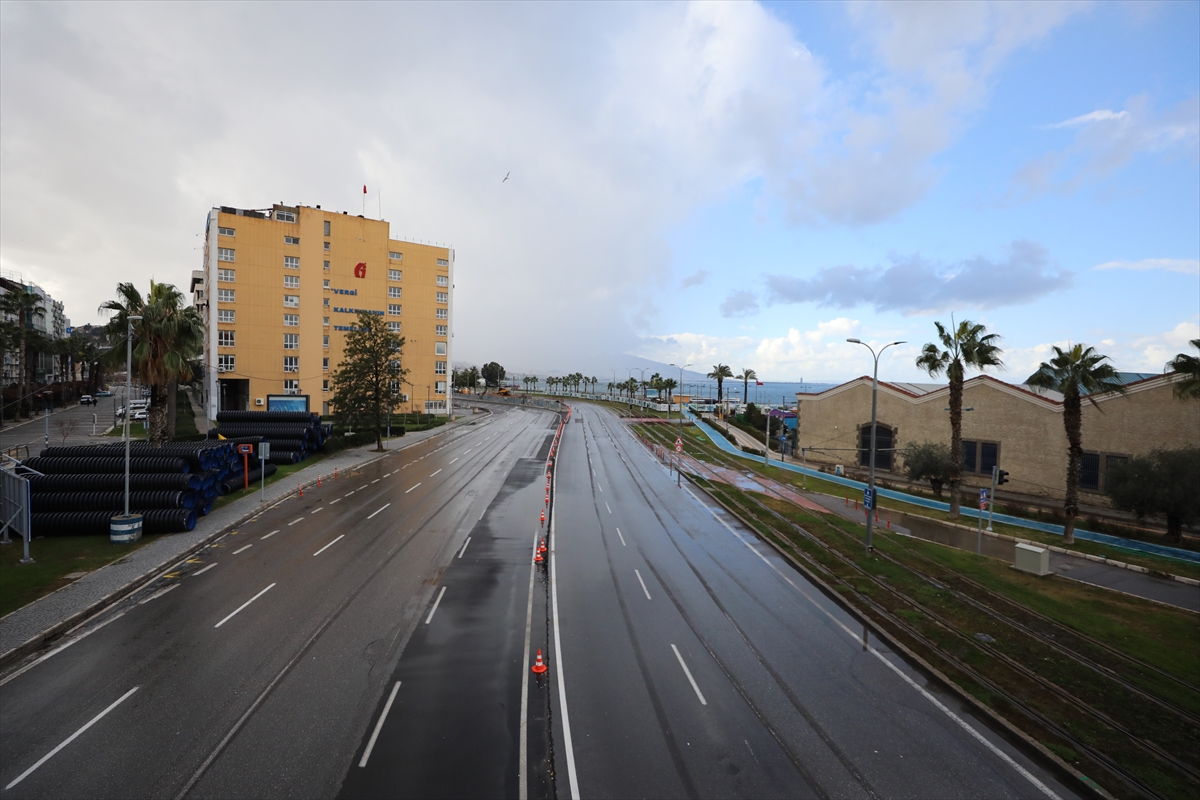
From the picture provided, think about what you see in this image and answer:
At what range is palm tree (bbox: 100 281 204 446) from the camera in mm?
30453

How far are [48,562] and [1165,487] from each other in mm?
48596

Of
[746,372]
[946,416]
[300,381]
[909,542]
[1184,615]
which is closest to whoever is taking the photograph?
[1184,615]

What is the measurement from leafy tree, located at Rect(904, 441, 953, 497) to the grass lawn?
4535 cm

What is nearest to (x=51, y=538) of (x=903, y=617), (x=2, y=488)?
(x=2, y=488)

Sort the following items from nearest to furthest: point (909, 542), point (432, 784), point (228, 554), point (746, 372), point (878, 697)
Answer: point (432, 784) < point (878, 697) < point (228, 554) < point (909, 542) < point (746, 372)

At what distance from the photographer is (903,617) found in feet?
54.5

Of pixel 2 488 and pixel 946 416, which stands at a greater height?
pixel 946 416

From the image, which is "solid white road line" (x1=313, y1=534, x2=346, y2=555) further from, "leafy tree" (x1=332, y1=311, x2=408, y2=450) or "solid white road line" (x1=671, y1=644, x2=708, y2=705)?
"leafy tree" (x1=332, y1=311, x2=408, y2=450)

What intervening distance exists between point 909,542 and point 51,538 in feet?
122

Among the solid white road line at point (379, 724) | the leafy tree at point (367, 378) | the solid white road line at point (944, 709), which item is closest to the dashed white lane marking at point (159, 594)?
the solid white road line at point (379, 724)

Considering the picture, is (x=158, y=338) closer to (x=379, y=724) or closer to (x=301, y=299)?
(x=379, y=724)

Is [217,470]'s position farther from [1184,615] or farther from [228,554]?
[1184,615]

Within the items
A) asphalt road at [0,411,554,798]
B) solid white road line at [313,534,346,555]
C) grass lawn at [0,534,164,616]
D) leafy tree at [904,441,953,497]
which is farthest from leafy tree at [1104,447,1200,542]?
grass lawn at [0,534,164,616]

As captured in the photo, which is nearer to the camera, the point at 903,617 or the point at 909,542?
the point at 903,617
